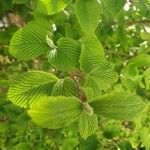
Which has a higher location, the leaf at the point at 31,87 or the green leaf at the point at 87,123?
the leaf at the point at 31,87

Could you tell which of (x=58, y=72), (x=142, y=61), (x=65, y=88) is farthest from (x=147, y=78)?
(x=65, y=88)

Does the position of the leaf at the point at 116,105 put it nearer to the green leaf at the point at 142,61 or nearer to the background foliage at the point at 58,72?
the background foliage at the point at 58,72

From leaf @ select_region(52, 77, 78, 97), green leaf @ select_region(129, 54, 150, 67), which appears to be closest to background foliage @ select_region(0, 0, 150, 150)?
green leaf @ select_region(129, 54, 150, 67)

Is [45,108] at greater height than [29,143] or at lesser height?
greater

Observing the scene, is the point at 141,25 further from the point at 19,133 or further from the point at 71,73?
the point at 71,73

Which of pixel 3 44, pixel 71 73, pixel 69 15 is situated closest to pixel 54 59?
pixel 71 73

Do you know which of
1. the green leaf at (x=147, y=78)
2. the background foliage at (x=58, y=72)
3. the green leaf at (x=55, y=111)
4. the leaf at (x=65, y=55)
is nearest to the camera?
the green leaf at (x=55, y=111)

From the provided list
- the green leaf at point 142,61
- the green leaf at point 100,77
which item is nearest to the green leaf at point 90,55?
the green leaf at point 100,77
